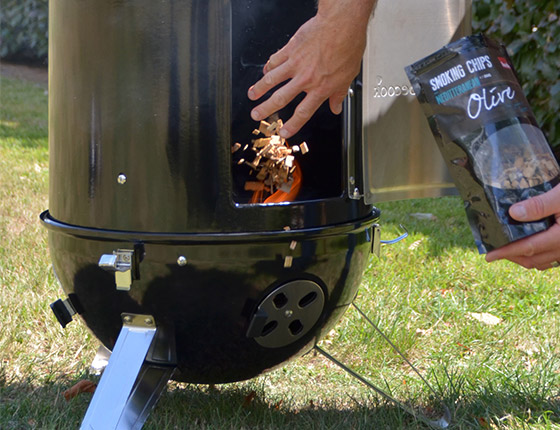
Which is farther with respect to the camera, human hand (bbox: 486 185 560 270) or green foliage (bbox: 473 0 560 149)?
green foliage (bbox: 473 0 560 149)

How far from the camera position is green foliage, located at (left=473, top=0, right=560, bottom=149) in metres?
4.14

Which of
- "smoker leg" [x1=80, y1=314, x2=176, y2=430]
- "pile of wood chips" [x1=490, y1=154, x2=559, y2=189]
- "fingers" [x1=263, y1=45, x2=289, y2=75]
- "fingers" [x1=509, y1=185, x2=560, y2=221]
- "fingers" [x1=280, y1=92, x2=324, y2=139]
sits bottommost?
"smoker leg" [x1=80, y1=314, x2=176, y2=430]

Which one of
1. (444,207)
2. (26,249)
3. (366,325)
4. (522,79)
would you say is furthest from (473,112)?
(522,79)

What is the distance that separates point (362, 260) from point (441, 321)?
910 mm

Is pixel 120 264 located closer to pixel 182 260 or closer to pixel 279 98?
pixel 182 260

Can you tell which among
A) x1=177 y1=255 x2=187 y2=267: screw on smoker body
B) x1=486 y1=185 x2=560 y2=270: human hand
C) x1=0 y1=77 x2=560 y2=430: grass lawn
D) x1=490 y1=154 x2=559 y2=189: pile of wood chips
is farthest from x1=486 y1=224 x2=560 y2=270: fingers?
x1=177 y1=255 x2=187 y2=267: screw on smoker body

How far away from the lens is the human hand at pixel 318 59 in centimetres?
153

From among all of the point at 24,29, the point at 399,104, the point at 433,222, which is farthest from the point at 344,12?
the point at 24,29

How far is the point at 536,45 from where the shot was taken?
14.0 ft

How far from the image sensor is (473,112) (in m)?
1.52

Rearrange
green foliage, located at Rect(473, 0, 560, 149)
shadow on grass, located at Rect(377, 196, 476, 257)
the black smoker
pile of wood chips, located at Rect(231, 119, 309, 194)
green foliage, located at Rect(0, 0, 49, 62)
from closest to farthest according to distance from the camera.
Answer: the black smoker → pile of wood chips, located at Rect(231, 119, 309, 194) → shadow on grass, located at Rect(377, 196, 476, 257) → green foliage, located at Rect(473, 0, 560, 149) → green foliage, located at Rect(0, 0, 49, 62)

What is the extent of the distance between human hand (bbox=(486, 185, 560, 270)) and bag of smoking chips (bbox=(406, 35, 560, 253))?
17 mm

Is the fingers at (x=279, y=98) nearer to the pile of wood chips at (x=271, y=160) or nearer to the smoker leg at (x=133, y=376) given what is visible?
the pile of wood chips at (x=271, y=160)

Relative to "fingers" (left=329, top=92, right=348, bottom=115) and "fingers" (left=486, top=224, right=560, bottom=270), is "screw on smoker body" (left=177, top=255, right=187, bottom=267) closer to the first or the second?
"fingers" (left=329, top=92, right=348, bottom=115)
